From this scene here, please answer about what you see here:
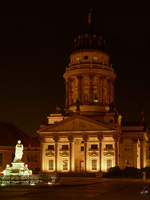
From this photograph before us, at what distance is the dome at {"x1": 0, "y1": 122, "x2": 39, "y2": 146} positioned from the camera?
97.4m

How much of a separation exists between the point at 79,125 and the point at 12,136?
25.3 metres

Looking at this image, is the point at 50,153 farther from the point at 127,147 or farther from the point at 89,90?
the point at 89,90

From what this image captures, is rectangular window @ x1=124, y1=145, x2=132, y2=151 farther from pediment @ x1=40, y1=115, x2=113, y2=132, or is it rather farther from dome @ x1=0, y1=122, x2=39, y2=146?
dome @ x1=0, y1=122, x2=39, y2=146

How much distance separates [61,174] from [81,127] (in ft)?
32.2

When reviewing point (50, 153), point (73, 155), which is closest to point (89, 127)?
point (73, 155)

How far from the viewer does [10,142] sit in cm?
9738

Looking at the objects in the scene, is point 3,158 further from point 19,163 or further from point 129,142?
point 19,163

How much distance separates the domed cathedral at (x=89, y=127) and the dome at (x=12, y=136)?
39.1 feet

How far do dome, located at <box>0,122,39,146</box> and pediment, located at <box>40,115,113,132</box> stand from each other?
1723cm

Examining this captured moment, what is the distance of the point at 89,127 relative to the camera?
8156cm

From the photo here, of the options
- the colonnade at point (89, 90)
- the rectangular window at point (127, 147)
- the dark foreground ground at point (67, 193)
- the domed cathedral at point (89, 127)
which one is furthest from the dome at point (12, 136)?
the dark foreground ground at point (67, 193)

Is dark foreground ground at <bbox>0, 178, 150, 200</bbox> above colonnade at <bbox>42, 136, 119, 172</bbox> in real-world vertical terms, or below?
below

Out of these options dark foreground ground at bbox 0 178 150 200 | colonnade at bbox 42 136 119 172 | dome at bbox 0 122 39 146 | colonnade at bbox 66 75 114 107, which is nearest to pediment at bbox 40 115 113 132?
colonnade at bbox 42 136 119 172

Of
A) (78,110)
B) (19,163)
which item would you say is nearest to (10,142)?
(78,110)
